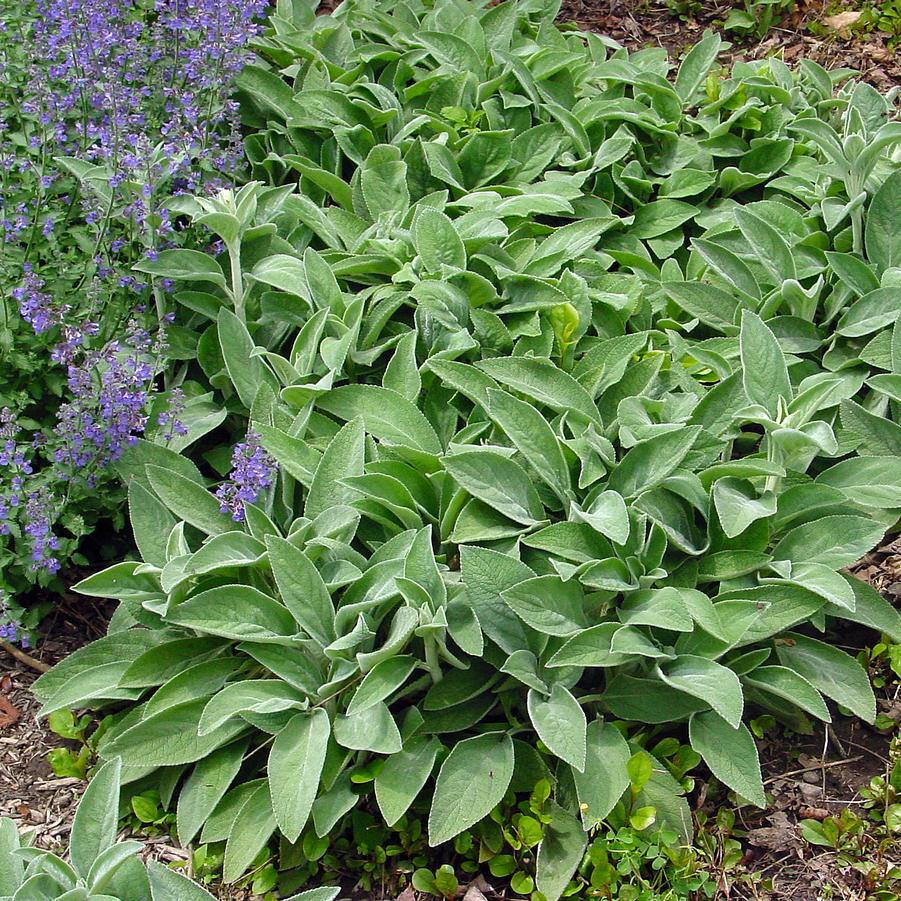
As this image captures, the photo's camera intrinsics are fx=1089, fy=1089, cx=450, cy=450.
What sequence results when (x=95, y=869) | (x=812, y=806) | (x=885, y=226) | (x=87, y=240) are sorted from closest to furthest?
(x=95, y=869)
(x=812, y=806)
(x=87, y=240)
(x=885, y=226)

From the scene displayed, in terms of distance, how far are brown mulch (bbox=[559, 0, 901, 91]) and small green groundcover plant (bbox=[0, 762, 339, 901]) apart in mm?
4727

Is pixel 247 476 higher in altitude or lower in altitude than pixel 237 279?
lower

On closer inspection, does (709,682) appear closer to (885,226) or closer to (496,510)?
(496,510)

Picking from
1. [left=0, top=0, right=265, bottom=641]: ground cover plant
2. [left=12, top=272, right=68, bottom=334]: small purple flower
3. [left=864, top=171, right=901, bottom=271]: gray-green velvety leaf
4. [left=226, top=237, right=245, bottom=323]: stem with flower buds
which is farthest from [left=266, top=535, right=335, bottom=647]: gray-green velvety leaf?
[left=864, top=171, right=901, bottom=271]: gray-green velvety leaf

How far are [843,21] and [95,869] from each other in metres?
5.42

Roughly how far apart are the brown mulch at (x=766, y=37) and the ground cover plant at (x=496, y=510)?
5.06 ft

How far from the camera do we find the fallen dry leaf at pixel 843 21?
18.5 feet

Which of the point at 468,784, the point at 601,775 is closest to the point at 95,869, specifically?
the point at 468,784

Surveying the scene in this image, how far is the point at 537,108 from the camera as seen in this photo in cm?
462

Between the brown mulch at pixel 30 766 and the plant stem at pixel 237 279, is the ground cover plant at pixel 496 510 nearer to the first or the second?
the plant stem at pixel 237 279

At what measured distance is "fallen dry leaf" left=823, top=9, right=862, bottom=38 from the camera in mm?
5637

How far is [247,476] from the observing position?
2.93m

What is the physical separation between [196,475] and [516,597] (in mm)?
1157

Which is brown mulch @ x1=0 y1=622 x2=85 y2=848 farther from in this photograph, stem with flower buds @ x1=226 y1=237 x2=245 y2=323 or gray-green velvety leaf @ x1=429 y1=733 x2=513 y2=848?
stem with flower buds @ x1=226 y1=237 x2=245 y2=323
